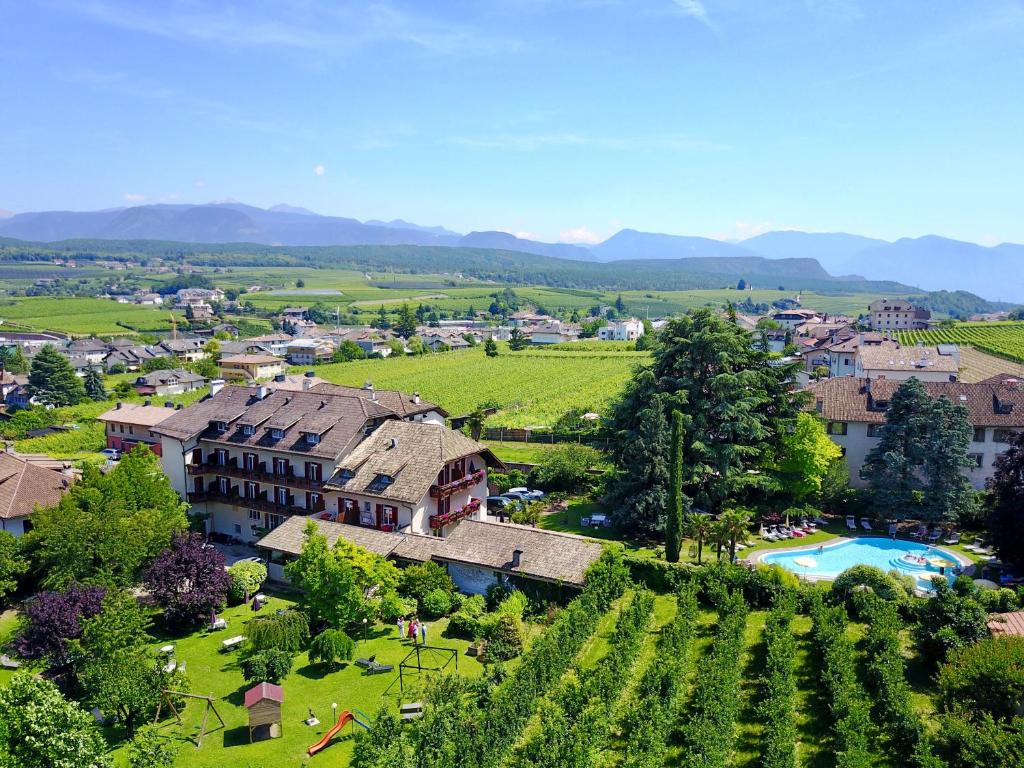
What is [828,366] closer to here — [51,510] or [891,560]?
[891,560]

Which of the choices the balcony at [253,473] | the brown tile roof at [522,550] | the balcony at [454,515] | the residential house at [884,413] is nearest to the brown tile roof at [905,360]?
the residential house at [884,413]

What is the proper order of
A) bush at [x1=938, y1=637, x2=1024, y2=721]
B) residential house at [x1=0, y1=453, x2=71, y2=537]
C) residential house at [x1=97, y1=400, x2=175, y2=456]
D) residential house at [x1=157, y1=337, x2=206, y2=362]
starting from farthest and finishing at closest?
residential house at [x1=157, y1=337, x2=206, y2=362] → residential house at [x1=97, y1=400, x2=175, y2=456] → residential house at [x1=0, y1=453, x2=71, y2=537] → bush at [x1=938, y1=637, x2=1024, y2=721]

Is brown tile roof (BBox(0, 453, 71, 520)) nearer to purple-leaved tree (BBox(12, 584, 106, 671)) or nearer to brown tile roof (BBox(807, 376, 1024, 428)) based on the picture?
purple-leaved tree (BBox(12, 584, 106, 671))

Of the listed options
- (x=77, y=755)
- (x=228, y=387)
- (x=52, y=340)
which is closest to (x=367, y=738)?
(x=77, y=755)

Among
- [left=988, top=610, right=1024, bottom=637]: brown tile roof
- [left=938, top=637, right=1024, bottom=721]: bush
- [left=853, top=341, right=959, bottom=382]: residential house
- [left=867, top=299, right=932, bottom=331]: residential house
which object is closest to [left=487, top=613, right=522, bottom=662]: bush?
[left=938, top=637, right=1024, bottom=721]: bush

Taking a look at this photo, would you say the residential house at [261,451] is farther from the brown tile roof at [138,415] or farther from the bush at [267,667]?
the brown tile roof at [138,415]

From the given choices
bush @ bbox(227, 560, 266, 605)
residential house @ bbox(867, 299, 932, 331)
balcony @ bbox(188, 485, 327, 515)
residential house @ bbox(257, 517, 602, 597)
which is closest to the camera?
residential house @ bbox(257, 517, 602, 597)
